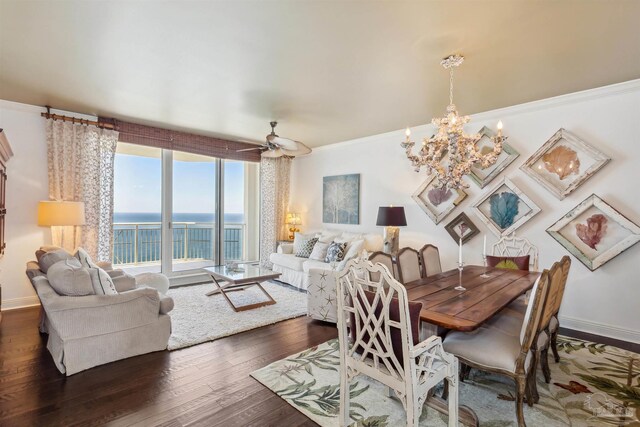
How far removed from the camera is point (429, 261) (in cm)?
330

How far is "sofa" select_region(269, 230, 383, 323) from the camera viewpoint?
3602mm

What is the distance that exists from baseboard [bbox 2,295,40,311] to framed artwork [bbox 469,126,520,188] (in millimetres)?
6231

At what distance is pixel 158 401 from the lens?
214 cm

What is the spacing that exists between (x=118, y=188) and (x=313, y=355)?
14.3ft

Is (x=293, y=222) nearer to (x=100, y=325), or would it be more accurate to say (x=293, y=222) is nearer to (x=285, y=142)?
(x=285, y=142)

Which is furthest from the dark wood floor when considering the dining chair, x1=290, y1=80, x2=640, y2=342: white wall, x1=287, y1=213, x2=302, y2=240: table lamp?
x1=287, y1=213, x2=302, y2=240: table lamp

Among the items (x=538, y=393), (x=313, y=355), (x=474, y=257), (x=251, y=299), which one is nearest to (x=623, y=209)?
(x=474, y=257)

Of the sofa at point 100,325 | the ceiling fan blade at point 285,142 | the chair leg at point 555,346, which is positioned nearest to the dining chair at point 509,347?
the chair leg at point 555,346

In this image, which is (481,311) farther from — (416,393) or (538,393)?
(538,393)

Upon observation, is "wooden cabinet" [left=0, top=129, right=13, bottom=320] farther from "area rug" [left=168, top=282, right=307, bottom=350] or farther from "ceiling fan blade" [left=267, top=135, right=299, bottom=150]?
"ceiling fan blade" [left=267, top=135, right=299, bottom=150]

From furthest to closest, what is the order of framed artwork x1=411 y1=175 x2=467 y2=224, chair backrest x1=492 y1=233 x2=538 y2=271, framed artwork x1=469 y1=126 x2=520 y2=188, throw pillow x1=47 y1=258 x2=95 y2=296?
framed artwork x1=411 y1=175 x2=467 y2=224
framed artwork x1=469 y1=126 x2=520 y2=188
chair backrest x1=492 y1=233 x2=538 y2=271
throw pillow x1=47 y1=258 x2=95 y2=296

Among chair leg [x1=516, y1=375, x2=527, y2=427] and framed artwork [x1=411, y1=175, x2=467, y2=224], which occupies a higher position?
framed artwork [x1=411, y1=175, x2=467, y2=224]

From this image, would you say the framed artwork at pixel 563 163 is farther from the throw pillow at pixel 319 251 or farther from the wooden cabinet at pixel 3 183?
the wooden cabinet at pixel 3 183

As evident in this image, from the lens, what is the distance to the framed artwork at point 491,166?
3.93 metres
